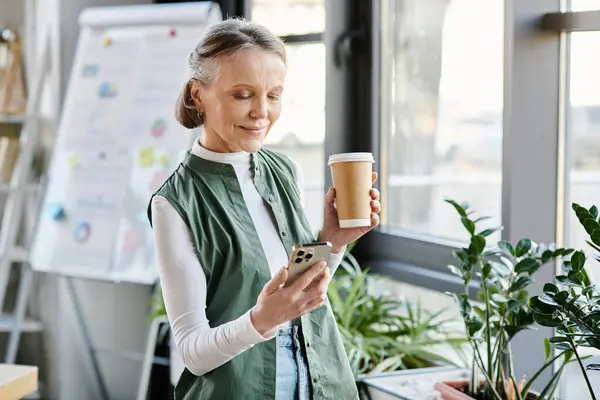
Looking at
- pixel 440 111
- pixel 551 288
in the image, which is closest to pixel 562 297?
pixel 551 288

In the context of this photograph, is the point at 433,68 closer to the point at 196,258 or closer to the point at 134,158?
the point at 134,158

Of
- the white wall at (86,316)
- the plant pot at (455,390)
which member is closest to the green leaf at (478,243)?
the plant pot at (455,390)

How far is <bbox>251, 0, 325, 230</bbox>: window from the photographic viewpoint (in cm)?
344

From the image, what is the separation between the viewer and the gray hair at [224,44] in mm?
1606

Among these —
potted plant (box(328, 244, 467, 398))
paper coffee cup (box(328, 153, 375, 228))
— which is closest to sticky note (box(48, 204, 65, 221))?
potted plant (box(328, 244, 467, 398))

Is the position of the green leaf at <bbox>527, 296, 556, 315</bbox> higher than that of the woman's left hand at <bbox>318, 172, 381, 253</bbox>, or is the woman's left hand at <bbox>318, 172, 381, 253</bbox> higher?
the woman's left hand at <bbox>318, 172, 381, 253</bbox>

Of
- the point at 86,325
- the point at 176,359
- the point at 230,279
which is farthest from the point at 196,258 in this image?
the point at 86,325

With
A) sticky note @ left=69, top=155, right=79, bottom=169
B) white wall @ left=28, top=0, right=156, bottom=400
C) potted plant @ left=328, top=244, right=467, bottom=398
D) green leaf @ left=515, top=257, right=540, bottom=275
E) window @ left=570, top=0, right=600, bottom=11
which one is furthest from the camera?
white wall @ left=28, top=0, right=156, bottom=400

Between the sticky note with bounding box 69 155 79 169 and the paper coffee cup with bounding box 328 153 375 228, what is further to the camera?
the sticky note with bounding box 69 155 79 169

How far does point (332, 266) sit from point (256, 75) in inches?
15.7

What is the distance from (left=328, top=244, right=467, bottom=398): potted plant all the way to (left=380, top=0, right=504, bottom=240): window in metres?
0.32

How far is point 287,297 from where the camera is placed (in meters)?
1.43

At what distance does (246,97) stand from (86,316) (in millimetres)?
2745

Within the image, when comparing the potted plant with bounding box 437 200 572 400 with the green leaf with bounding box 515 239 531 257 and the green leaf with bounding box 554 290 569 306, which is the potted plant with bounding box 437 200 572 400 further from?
the green leaf with bounding box 554 290 569 306
